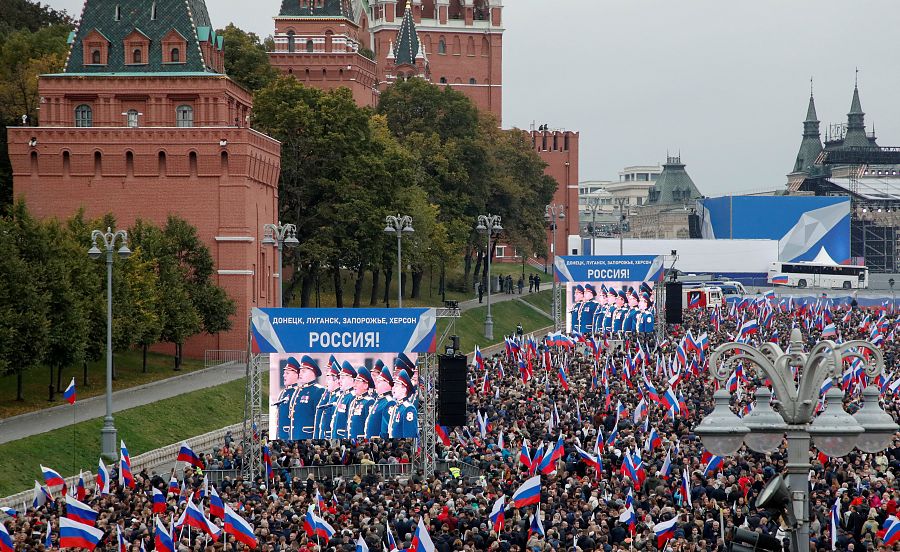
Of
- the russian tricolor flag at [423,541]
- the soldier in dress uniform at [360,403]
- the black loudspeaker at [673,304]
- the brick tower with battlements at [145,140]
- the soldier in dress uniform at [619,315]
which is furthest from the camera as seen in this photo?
the black loudspeaker at [673,304]

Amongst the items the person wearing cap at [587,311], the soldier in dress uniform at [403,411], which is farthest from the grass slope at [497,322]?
the soldier in dress uniform at [403,411]

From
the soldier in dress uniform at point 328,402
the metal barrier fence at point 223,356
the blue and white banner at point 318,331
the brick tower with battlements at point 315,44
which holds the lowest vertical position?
the metal barrier fence at point 223,356

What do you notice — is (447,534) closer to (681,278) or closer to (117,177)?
(117,177)

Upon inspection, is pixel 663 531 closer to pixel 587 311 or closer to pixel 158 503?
pixel 158 503

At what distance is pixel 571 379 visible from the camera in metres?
52.4

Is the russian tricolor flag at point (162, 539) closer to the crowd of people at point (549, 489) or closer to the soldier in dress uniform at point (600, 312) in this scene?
the crowd of people at point (549, 489)

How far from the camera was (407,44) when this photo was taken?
134 meters

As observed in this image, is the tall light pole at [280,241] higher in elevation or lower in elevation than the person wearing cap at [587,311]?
higher

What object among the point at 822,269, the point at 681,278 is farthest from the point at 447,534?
the point at 822,269

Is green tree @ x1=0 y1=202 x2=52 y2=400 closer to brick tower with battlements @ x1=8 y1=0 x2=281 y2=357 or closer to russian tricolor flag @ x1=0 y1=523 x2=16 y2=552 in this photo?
brick tower with battlements @ x1=8 y1=0 x2=281 y2=357

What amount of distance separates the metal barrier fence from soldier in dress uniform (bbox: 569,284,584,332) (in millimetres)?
12820

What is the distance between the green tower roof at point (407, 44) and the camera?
133625mm

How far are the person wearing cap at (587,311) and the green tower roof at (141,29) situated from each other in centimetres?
1814

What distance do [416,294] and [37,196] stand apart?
102 feet
